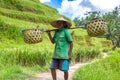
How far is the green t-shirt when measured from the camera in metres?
7.84

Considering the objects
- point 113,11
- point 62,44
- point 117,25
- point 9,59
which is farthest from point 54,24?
point 113,11

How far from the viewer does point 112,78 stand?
888 centimetres

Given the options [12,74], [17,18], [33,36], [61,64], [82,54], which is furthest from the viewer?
[17,18]

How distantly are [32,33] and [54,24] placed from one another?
1.84ft

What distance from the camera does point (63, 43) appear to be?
790 centimetres

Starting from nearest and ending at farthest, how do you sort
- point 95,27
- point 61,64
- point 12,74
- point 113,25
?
point 61,64
point 95,27
point 12,74
point 113,25

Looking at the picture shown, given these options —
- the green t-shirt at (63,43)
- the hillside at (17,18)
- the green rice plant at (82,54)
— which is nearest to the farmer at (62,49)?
the green t-shirt at (63,43)

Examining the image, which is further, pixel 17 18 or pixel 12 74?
pixel 17 18

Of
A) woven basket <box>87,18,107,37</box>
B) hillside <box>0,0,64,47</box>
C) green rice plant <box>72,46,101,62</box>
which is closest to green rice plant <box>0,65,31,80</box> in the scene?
woven basket <box>87,18,107,37</box>

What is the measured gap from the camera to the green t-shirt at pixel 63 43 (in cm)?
784

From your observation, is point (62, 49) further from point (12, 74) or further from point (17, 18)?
point (17, 18)

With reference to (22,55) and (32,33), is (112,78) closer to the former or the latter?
(32,33)

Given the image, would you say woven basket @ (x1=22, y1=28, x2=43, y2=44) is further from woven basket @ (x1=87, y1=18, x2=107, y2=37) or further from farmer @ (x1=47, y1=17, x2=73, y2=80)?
woven basket @ (x1=87, y1=18, x2=107, y2=37)

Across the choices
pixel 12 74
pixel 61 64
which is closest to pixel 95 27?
pixel 61 64
